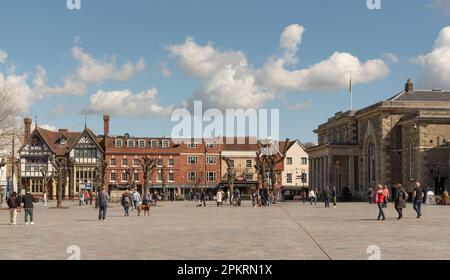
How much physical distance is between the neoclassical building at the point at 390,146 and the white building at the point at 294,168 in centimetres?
1264

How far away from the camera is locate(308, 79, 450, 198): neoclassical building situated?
242ft

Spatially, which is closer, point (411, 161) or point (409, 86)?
point (411, 161)

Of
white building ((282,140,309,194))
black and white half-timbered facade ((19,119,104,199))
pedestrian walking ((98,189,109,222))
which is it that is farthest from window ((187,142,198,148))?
pedestrian walking ((98,189,109,222))

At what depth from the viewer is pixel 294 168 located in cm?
12019

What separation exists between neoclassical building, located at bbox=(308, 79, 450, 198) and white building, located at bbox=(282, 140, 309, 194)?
41.5ft

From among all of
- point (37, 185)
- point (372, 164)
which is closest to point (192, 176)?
point (37, 185)

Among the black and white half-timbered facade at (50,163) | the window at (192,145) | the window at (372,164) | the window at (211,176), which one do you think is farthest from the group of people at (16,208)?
the window at (192,145)

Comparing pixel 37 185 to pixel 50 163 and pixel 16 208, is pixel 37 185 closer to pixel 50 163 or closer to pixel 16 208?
pixel 50 163

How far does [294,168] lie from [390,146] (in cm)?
3951

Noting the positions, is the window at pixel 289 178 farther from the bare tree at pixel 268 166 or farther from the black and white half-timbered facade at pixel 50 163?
the black and white half-timbered facade at pixel 50 163

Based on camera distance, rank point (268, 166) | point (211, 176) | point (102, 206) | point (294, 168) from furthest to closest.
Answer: point (294, 168)
point (211, 176)
point (268, 166)
point (102, 206)

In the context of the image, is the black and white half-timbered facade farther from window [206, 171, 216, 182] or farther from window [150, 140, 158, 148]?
window [206, 171, 216, 182]

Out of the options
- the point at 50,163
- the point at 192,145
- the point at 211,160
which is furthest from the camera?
the point at 192,145
